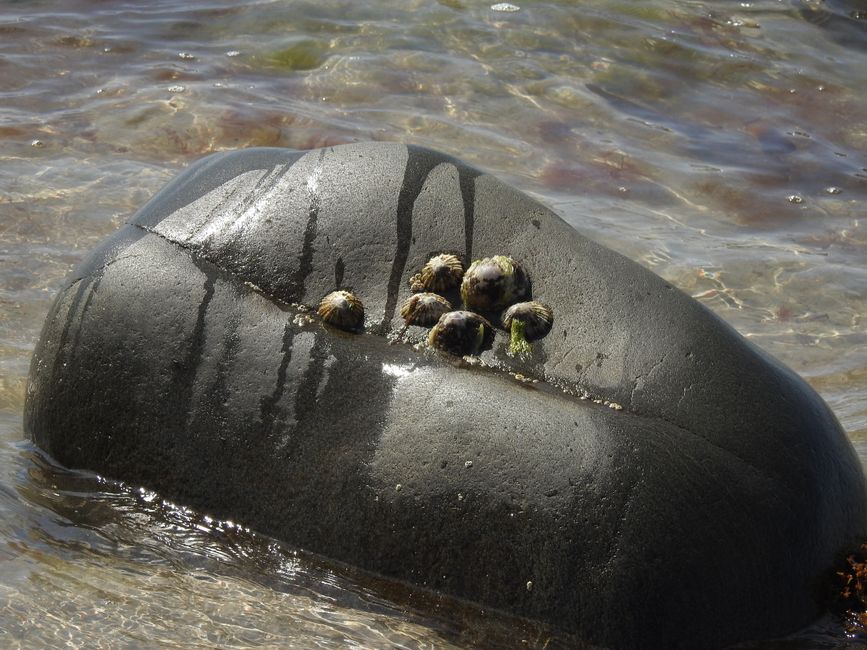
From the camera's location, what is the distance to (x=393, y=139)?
898 cm

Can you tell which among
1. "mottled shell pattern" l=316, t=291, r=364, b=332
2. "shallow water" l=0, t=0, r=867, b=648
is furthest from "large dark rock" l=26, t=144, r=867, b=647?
"shallow water" l=0, t=0, r=867, b=648

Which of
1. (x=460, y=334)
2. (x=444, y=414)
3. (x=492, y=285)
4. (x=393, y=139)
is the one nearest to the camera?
(x=444, y=414)

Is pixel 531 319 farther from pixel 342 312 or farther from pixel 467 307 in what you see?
pixel 342 312

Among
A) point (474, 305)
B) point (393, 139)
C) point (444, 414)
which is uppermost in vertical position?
point (474, 305)

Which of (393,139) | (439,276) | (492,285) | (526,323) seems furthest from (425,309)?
(393,139)

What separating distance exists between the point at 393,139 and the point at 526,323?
5.25m

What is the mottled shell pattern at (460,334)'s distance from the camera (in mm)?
3941

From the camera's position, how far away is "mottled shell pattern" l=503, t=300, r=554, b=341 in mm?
3984

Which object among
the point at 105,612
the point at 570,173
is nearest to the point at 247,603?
the point at 105,612

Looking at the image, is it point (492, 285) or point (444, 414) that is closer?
point (444, 414)

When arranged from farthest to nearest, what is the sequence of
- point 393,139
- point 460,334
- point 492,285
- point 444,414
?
point 393,139, point 492,285, point 460,334, point 444,414

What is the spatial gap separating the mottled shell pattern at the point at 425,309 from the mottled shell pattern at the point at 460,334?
1.8 inches

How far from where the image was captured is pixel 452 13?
11.6 m

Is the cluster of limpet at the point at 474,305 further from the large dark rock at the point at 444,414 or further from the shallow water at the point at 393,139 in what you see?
the shallow water at the point at 393,139
